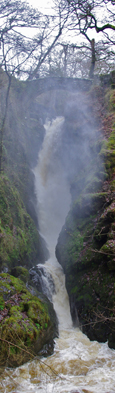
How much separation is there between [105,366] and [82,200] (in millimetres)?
6313

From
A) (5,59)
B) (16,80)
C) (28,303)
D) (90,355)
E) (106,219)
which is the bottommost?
(90,355)

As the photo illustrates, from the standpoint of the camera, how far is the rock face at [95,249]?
695cm

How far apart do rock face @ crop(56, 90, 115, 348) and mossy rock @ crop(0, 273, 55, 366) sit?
4.39 ft

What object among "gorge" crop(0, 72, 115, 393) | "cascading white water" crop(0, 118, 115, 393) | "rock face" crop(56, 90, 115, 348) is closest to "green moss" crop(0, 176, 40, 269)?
"gorge" crop(0, 72, 115, 393)

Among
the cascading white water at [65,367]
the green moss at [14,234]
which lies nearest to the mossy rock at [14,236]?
the green moss at [14,234]

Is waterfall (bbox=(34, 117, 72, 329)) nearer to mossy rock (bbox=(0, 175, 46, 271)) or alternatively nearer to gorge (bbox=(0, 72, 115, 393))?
gorge (bbox=(0, 72, 115, 393))

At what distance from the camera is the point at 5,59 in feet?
32.9

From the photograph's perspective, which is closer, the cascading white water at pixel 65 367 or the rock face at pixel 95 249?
the cascading white water at pixel 65 367

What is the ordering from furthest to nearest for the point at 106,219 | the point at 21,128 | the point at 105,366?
the point at 21,128 → the point at 106,219 → the point at 105,366

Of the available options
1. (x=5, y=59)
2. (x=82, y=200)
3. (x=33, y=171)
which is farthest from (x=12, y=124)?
(x=82, y=200)

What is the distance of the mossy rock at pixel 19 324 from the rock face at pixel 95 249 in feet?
4.39

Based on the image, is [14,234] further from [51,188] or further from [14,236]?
[51,188]

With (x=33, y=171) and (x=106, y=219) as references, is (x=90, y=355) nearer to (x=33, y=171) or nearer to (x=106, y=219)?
(x=106, y=219)

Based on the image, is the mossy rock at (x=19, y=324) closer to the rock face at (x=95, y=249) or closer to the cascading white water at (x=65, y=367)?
the cascading white water at (x=65, y=367)
